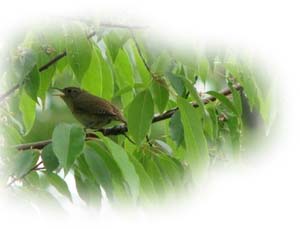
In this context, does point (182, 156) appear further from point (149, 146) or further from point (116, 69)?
point (116, 69)

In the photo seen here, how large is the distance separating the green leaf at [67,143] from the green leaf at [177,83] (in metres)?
0.45

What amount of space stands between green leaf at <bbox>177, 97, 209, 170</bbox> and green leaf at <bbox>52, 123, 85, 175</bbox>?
0.43m

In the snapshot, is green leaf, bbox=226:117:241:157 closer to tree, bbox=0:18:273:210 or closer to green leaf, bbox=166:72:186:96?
tree, bbox=0:18:273:210

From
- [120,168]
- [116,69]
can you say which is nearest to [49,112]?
[116,69]

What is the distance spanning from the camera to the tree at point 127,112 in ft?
10.6

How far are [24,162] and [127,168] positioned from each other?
0.39 metres

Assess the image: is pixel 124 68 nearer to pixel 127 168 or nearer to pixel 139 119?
pixel 139 119

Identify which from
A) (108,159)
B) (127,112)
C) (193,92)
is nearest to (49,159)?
(108,159)

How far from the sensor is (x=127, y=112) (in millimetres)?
3609

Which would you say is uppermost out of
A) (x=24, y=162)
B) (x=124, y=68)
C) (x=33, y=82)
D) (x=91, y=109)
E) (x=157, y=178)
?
(x=33, y=82)

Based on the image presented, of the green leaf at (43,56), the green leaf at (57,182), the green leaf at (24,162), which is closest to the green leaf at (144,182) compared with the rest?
the green leaf at (57,182)

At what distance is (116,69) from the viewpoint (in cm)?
402

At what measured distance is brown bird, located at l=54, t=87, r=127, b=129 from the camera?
5184 millimetres

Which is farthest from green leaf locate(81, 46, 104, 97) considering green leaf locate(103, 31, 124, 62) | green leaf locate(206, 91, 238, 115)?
green leaf locate(206, 91, 238, 115)
